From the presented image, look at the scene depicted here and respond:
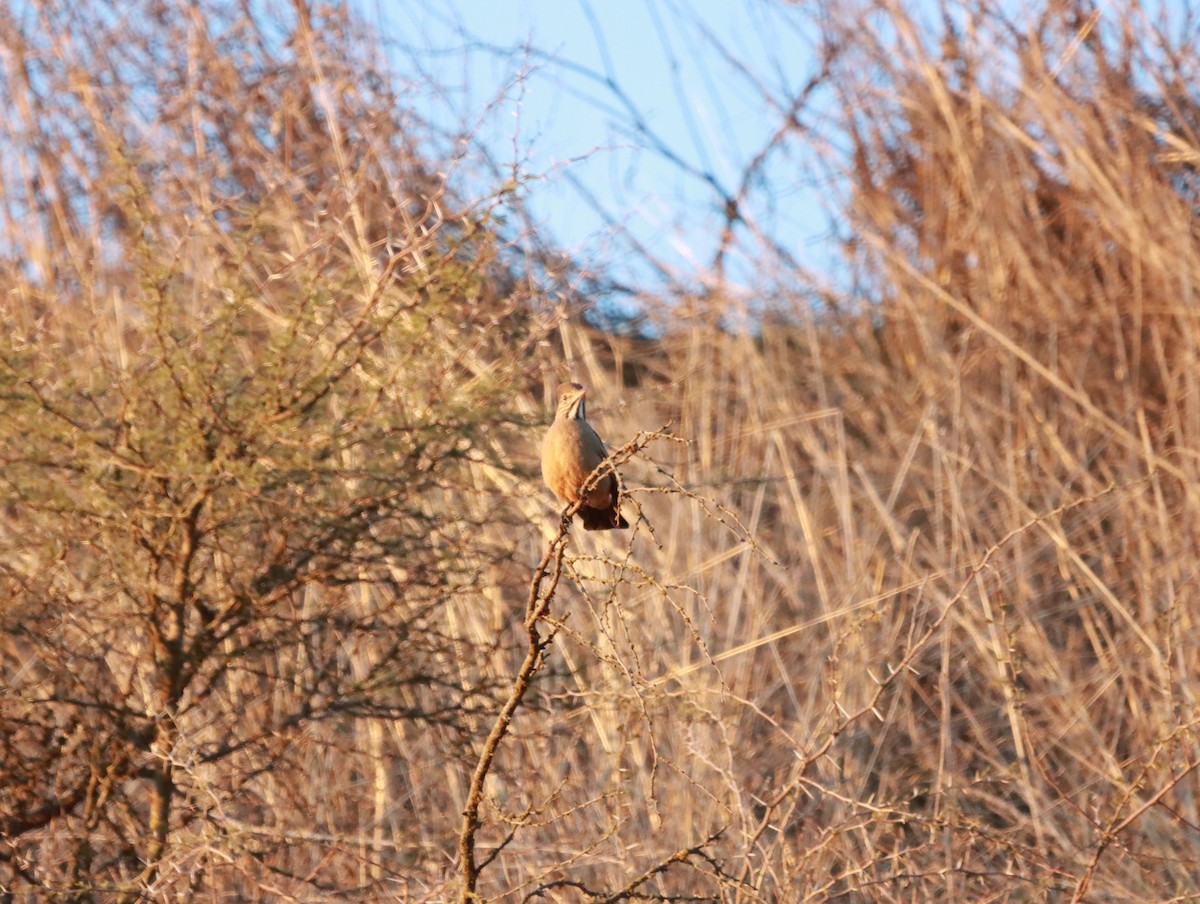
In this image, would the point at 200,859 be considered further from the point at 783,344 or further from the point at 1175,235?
the point at 1175,235

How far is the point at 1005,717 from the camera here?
21.8 feet

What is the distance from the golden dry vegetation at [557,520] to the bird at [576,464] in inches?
7.3

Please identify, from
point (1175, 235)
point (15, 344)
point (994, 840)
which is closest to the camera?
point (994, 840)

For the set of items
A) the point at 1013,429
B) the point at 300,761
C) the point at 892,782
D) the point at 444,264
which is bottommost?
the point at 892,782

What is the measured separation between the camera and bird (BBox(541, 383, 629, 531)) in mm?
3697

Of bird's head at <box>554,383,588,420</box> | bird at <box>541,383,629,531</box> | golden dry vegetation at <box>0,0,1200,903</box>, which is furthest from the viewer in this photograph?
golden dry vegetation at <box>0,0,1200,903</box>

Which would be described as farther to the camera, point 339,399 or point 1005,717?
point 1005,717

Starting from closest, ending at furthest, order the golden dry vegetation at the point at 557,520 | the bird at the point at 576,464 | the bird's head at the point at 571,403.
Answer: the bird at the point at 576,464, the bird's head at the point at 571,403, the golden dry vegetation at the point at 557,520

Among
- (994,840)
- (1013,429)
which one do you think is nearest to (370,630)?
(994,840)

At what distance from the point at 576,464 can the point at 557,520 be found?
173 cm

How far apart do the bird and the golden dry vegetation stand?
7.3 inches

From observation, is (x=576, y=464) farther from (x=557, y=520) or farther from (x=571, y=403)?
(x=557, y=520)

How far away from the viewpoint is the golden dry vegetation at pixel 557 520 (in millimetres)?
4277

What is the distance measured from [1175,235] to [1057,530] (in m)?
1.62
